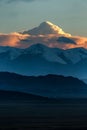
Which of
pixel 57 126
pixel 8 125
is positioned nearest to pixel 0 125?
pixel 8 125

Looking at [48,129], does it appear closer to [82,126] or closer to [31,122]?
[82,126]

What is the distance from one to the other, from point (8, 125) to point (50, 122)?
1775 centimetres

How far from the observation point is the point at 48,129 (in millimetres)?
167750

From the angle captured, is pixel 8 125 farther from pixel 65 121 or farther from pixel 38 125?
pixel 65 121

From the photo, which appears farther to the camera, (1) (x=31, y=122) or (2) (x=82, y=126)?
(1) (x=31, y=122)

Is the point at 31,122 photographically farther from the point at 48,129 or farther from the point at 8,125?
the point at 48,129

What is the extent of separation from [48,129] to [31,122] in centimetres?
2687

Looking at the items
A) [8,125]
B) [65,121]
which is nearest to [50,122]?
[65,121]

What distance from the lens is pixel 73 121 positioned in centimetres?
19650

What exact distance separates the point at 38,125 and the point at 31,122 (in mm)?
11424

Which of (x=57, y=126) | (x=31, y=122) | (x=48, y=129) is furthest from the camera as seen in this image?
(x=31, y=122)

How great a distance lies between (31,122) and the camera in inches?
7648

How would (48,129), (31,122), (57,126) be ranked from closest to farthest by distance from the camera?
(48,129), (57,126), (31,122)

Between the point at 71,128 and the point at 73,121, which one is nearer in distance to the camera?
the point at 71,128
